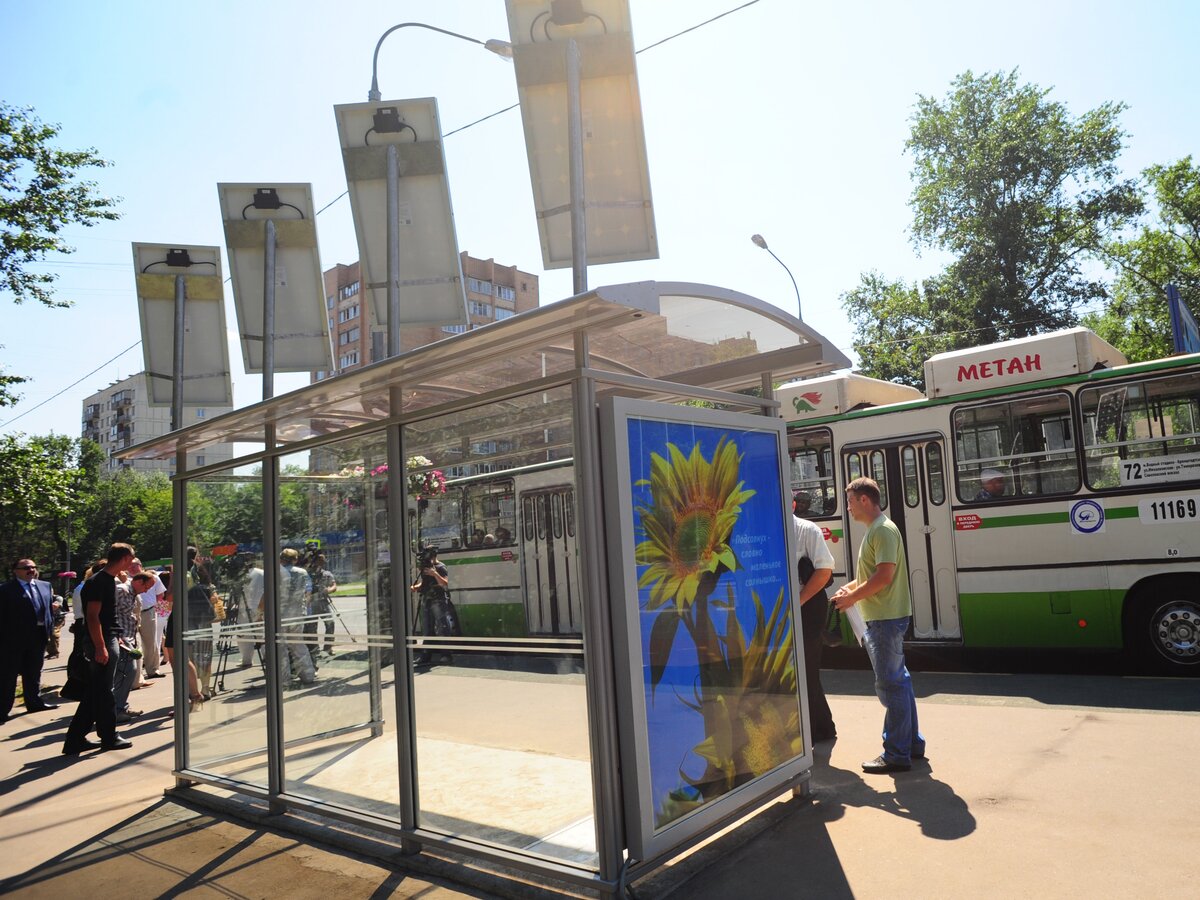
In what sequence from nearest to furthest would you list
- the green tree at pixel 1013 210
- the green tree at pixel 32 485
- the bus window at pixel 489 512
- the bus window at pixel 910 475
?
the bus window at pixel 489 512 → the bus window at pixel 910 475 → the green tree at pixel 32 485 → the green tree at pixel 1013 210

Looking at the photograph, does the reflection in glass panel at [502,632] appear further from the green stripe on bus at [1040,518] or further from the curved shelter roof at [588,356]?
the green stripe on bus at [1040,518]

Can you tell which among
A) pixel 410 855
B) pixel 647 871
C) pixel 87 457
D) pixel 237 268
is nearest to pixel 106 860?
pixel 410 855

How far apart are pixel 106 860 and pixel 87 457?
83.0m

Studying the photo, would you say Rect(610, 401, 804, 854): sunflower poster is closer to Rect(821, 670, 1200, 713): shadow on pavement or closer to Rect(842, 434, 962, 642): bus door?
Rect(821, 670, 1200, 713): shadow on pavement

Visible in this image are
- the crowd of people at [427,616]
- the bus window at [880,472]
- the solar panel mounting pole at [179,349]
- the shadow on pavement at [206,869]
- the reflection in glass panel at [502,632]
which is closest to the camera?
the reflection in glass panel at [502,632]

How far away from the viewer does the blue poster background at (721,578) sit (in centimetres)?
434

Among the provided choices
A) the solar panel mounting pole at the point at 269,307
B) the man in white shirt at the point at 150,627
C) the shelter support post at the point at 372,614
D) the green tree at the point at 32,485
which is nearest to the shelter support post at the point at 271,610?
the shelter support post at the point at 372,614

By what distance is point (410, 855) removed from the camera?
5098 millimetres

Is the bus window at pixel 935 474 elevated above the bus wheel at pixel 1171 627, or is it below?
above

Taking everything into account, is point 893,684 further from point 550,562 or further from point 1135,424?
point 1135,424

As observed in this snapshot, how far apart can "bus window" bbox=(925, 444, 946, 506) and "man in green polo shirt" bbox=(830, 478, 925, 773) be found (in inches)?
175

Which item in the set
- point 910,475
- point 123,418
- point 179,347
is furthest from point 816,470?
point 123,418

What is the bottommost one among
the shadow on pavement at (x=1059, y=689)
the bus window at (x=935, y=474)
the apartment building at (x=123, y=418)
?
the shadow on pavement at (x=1059, y=689)

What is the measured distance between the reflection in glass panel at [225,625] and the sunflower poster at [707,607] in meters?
3.47
